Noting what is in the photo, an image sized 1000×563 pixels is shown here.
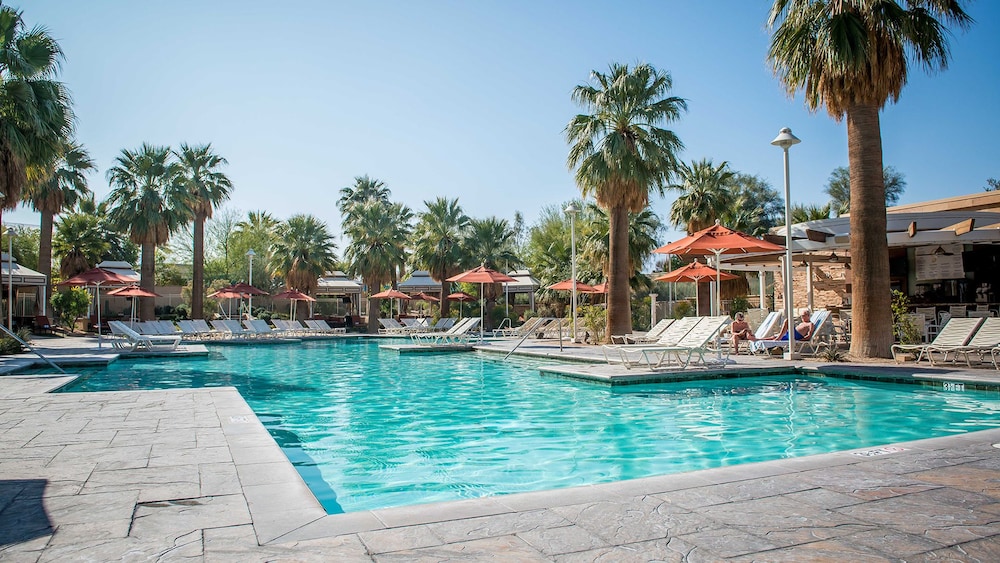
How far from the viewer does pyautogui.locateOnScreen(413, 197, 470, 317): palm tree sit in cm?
3209

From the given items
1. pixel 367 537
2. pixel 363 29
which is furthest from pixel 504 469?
pixel 363 29

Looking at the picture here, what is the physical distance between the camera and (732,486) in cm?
381

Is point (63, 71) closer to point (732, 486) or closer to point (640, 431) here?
point (640, 431)

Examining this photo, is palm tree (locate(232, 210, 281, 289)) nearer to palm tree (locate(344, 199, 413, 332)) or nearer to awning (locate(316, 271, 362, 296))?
awning (locate(316, 271, 362, 296))

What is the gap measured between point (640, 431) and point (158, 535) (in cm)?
522

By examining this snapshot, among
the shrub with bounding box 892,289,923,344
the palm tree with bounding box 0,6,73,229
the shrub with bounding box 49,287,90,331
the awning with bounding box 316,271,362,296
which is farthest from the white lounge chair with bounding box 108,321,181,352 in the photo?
the awning with bounding box 316,271,362,296

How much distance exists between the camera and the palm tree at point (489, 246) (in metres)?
33.0

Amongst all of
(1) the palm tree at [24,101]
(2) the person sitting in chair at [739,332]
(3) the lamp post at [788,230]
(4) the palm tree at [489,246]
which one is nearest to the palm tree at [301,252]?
(4) the palm tree at [489,246]

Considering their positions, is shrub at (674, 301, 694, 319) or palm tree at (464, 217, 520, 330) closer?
shrub at (674, 301, 694, 319)

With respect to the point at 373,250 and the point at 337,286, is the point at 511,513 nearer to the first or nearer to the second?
the point at 373,250

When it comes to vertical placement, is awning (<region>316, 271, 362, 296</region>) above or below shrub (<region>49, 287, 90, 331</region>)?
above

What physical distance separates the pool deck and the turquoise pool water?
1.28m

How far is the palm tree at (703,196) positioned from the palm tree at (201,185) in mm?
19635

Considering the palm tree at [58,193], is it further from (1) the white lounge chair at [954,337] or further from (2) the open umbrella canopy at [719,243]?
(1) the white lounge chair at [954,337]
